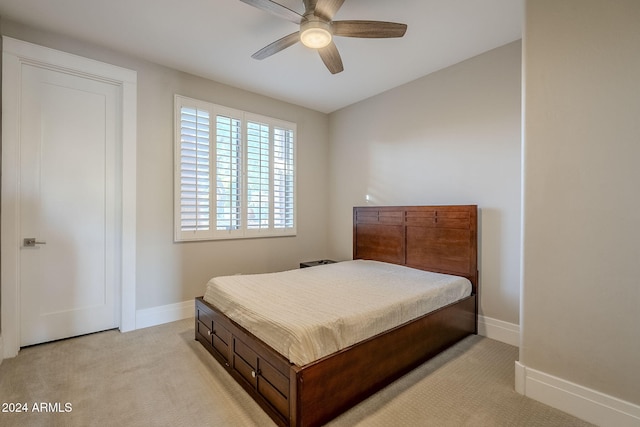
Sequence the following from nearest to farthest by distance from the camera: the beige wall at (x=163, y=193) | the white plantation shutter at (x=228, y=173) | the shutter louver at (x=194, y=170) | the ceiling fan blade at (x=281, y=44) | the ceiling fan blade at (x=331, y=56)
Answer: the ceiling fan blade at (x=281, y=44)
the ceiling fan blade at (x=331, y=56)
the beige wall at (x=163, y=193)
the shutter louver at (x=194, y=170)
the white plantation shutter at (x=228, y=173)

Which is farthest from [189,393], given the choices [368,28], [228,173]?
[368,28]

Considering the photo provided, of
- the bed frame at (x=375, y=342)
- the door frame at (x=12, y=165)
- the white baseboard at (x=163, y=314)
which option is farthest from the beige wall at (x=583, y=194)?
the door frame at (x=12, y=165)

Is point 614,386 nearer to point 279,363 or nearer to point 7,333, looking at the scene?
point 279,363

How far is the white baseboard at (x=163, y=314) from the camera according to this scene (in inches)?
117

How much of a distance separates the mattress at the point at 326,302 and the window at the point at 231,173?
108 cm

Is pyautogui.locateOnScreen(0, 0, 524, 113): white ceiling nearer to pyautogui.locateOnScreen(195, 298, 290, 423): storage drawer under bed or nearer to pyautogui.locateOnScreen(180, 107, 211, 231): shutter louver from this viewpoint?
pyautogui.locateOnScreen(180, 107, 211, 231): shutter louver

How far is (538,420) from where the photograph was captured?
5.39ft

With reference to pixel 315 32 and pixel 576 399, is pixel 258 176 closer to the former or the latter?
pixel 315 32

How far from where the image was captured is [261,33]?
2.51 meters

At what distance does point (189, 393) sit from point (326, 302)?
1087 mm

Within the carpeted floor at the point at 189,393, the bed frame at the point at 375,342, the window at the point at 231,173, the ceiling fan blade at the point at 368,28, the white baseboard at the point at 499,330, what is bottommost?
the carpeted floor at the point at 189,393

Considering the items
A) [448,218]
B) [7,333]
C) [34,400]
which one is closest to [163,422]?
[34,400]

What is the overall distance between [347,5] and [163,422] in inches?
121

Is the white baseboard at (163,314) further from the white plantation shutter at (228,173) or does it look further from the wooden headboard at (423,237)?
the wooden headboard at (423,237)
